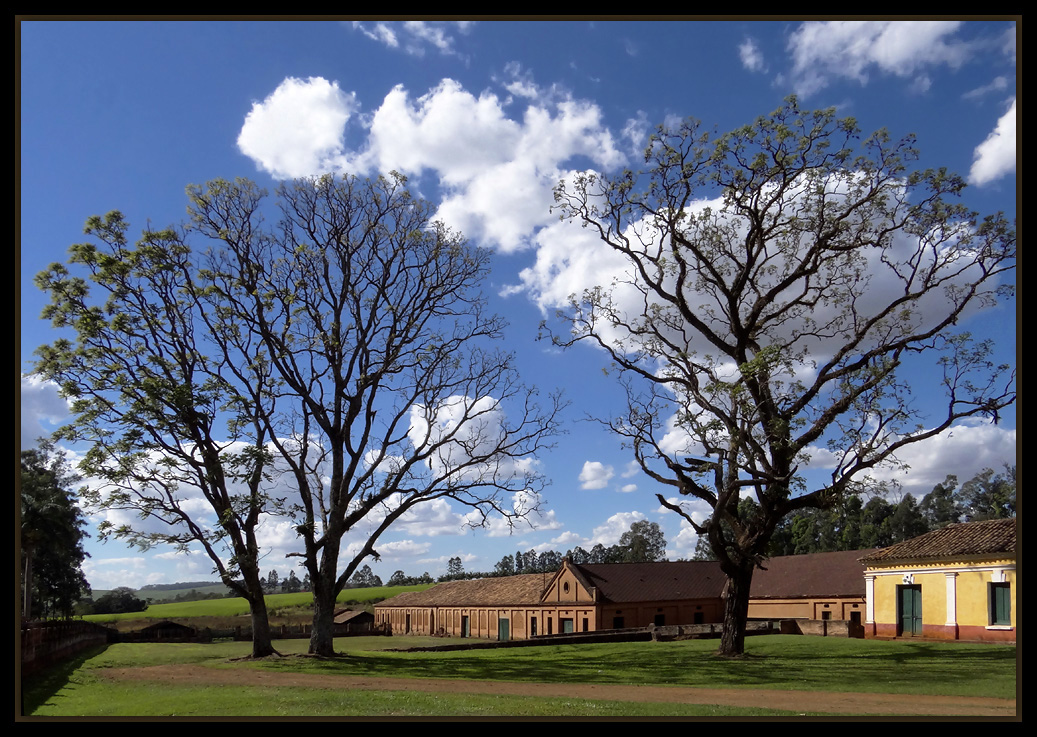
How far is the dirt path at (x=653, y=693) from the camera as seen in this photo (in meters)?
14.8

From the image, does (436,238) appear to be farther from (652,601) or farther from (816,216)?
(652,601)

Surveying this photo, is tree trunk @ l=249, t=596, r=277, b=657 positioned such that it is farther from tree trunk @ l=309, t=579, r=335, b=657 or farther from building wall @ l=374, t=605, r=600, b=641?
building wall @ l=374, t=605, r=600, b=641

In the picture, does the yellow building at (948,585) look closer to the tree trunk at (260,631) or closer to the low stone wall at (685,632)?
the low stone wall at (685,632)

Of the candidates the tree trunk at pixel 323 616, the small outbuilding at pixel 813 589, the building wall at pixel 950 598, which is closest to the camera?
the tree trunk at pixel 323 616

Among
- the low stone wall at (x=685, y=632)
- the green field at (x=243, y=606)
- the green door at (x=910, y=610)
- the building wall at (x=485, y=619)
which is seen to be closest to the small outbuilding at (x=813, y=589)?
the low stone wall at (x=685, y=632)

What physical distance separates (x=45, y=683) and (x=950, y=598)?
32736mm

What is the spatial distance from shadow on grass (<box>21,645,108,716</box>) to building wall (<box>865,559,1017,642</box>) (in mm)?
31393

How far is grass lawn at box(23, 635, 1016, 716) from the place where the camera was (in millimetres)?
15117

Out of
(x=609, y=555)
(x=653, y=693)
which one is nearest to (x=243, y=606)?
(x=609, y=555)

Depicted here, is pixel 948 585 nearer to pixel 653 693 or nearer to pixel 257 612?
pixel 653 693

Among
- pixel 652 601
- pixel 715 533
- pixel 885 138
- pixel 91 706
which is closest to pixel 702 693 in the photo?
pixel 715 533

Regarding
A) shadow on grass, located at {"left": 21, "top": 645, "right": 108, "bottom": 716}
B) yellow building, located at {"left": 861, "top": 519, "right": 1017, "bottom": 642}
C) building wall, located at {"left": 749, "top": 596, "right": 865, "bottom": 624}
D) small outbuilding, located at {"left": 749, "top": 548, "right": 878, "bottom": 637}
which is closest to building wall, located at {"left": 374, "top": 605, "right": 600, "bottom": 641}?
building wall, located at {"left": 749, "top": 596, "right": 865, "bottom": 624}

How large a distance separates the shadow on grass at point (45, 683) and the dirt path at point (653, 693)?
5.28ft
